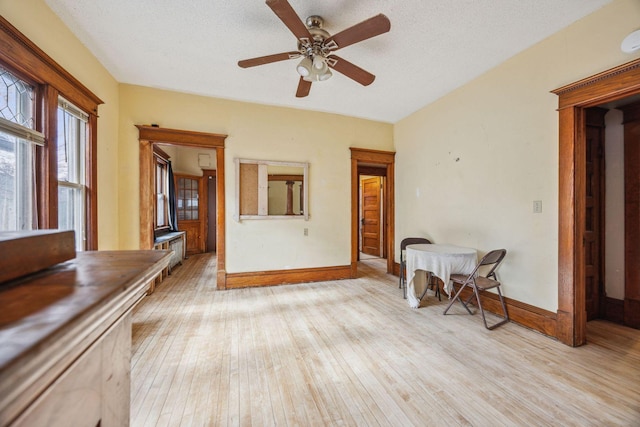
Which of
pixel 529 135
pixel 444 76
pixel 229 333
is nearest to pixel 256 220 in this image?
pixel 229 333

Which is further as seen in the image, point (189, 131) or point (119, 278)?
point (189, 131)

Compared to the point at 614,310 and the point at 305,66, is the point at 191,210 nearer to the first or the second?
the point at 305,66

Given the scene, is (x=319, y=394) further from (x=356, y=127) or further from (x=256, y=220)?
(x=356, y=127)

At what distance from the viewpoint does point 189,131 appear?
3.69m

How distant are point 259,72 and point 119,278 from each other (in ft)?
10.6

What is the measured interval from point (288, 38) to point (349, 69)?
0.66 meters

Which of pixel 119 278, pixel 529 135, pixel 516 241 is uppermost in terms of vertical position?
pixel 529 135

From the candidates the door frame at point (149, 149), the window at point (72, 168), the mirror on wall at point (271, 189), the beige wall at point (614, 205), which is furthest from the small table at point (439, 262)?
the window at point (72, 168)

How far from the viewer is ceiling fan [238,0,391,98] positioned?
188 cm

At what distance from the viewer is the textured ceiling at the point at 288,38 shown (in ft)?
7.13

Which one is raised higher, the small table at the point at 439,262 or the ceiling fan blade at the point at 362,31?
the ceiling fan blade at the point at 362,31

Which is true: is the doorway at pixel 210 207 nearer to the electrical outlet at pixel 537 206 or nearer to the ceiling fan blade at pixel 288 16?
the ceiling fan blade at pixel 288 16

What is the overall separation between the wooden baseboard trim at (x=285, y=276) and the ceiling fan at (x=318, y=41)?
283cm

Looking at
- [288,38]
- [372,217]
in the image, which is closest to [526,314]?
[288,38]
